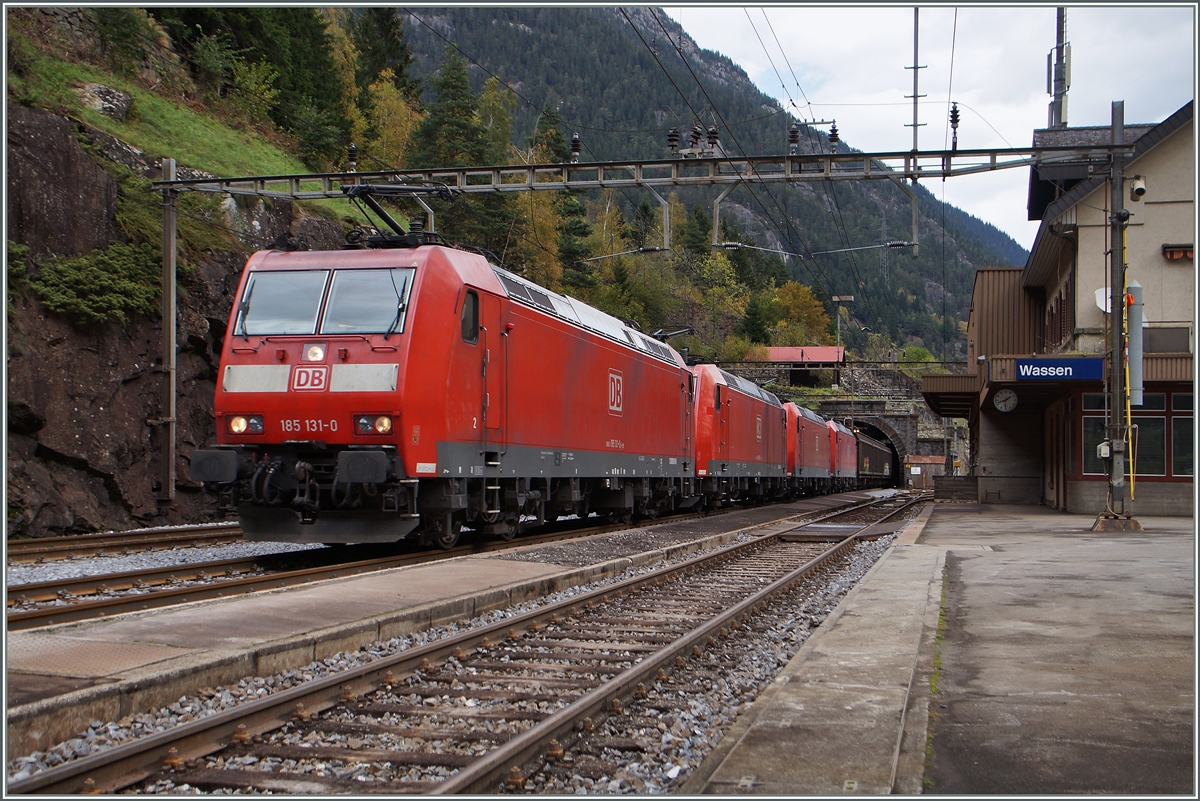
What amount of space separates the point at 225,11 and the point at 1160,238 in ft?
116

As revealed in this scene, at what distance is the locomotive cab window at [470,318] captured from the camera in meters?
11.7

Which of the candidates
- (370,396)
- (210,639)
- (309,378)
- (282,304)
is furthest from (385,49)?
(210,639)

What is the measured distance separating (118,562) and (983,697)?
952 cm

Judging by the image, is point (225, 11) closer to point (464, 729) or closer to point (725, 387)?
point (725, 387)

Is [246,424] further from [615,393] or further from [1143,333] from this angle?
[1143,333]

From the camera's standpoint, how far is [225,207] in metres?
23.1

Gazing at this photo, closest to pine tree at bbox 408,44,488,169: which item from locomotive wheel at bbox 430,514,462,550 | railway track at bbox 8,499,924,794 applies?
locomotive wheel at bbox 430,514,462,550

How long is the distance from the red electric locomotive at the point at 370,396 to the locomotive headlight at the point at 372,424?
0.05 feet

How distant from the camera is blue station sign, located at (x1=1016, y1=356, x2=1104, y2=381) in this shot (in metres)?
21.6

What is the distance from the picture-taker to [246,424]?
11.1 m

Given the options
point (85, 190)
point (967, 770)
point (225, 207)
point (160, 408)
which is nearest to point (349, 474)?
point (967, 770)

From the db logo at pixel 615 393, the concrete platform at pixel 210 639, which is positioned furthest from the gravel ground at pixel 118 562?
the db logo at pixel 615 393

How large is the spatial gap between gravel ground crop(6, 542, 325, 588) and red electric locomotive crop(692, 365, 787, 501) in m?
12.7

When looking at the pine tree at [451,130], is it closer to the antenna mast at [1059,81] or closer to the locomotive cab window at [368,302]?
the antenna mast at [1059,81]
